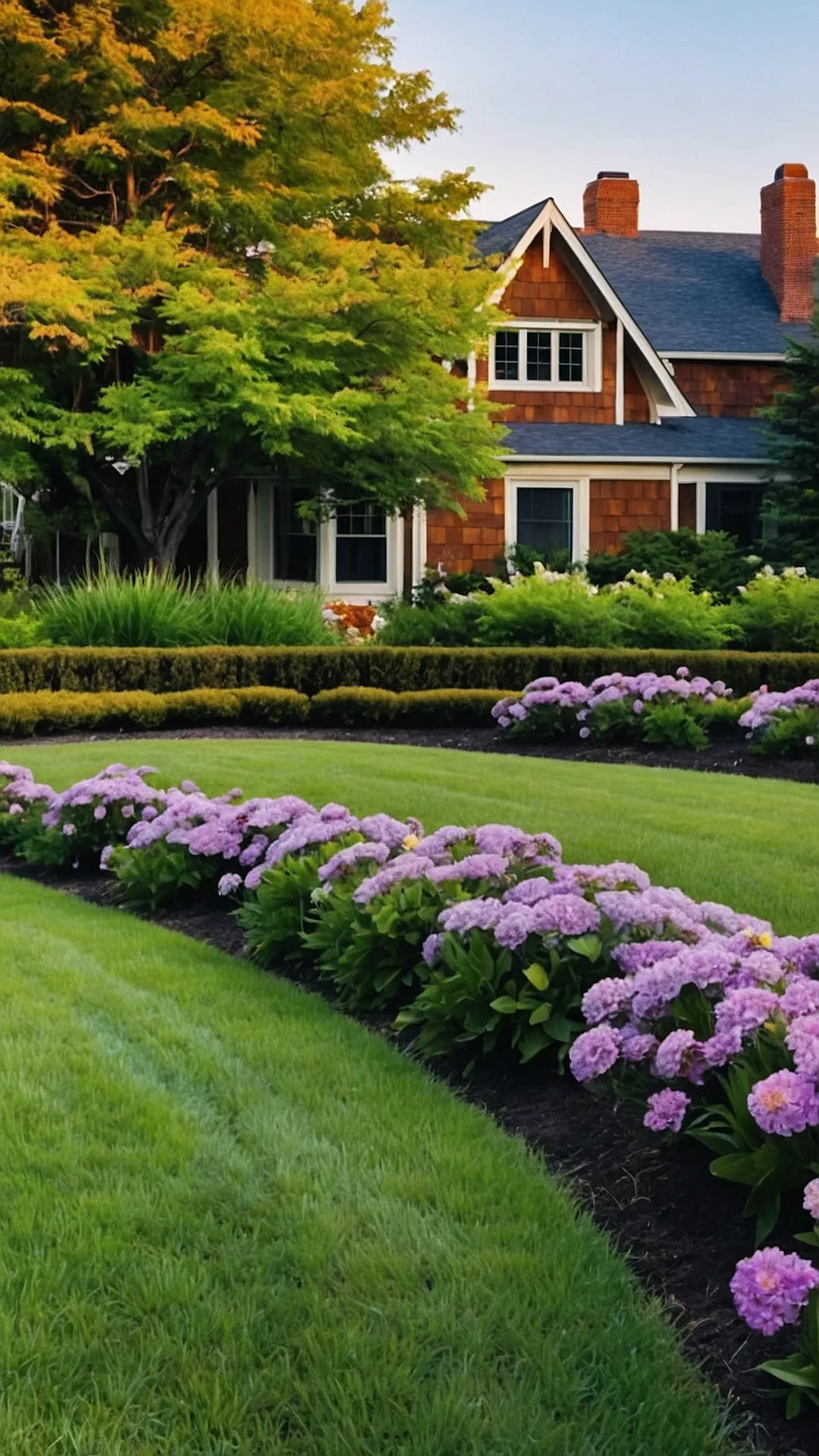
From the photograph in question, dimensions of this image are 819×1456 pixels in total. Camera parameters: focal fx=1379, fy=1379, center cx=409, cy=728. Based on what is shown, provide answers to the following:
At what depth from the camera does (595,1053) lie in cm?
319

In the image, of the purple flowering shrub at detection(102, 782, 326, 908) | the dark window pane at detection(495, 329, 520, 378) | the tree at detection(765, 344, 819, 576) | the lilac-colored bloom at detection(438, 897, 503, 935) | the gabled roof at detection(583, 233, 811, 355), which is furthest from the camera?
the gabled roof at detection(583, 233, 811, 355)

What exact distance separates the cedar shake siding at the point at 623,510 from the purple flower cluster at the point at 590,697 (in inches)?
445

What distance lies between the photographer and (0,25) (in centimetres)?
1622

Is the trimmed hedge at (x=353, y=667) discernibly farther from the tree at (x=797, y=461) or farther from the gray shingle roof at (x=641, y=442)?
the tree at (x=797, y=461)

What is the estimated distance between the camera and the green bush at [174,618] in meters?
14.0

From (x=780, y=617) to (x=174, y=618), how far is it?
21.8ft

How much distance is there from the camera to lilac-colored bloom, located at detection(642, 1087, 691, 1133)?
2.94 meters

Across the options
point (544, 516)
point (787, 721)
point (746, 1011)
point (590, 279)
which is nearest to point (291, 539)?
point (544, 516)

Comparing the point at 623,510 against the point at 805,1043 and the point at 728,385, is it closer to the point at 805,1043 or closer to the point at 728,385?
the point at 728,385

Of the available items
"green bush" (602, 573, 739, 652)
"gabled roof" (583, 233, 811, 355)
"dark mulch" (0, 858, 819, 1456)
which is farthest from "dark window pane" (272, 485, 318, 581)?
"dark mulch" (0, 858, 819, 1456)

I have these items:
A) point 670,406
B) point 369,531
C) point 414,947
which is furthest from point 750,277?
point 414,947

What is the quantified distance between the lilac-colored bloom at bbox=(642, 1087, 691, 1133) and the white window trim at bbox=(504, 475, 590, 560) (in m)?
18.9

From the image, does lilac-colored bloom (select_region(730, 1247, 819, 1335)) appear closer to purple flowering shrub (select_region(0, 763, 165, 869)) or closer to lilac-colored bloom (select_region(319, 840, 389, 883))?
lilac-colored bloom (select_region(319, 840, 389, 883))

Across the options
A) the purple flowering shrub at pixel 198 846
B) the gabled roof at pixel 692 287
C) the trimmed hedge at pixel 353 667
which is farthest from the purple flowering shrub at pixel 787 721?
the gabled roof at pixel 692 287
